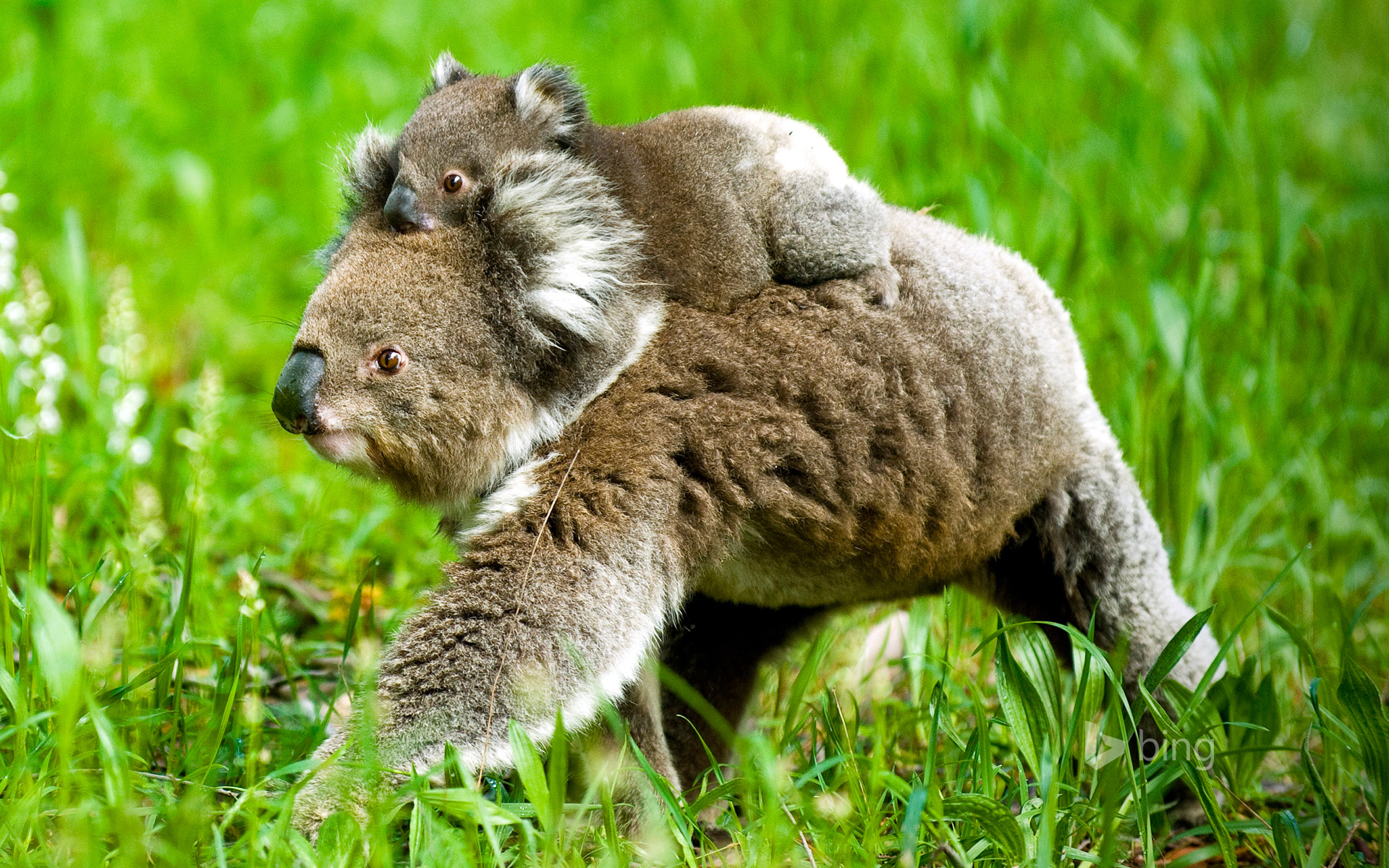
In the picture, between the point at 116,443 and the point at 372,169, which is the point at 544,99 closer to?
the point at 372,169

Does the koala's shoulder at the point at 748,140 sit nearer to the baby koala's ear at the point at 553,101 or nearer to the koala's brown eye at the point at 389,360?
the baby koala's ear at the point at 553,101

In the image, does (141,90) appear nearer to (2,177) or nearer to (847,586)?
(2,177)

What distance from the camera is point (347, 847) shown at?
2012 mm


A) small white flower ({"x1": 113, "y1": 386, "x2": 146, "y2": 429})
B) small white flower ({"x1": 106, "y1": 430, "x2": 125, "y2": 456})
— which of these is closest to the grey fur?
small white flower ({"x1": 113, "y1": 386, "x2": 146, "y2": 429})

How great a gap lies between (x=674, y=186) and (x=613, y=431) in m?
0.46

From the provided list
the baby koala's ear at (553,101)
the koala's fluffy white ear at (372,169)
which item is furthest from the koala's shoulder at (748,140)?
the koala's fluffy white ear at (372,169)

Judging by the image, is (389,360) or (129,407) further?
(129,407)

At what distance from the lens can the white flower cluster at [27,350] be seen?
2754 millimetres

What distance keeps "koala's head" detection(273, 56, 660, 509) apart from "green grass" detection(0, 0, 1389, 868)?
39cm

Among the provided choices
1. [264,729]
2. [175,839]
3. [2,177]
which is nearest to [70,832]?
[175,839]

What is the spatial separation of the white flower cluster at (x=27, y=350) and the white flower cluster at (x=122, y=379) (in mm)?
126

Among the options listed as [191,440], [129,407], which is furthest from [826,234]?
[129,407]

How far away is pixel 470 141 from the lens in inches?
88.5

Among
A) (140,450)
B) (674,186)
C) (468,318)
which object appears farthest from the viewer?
(140,450)
